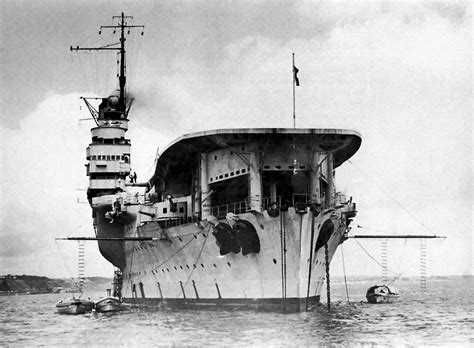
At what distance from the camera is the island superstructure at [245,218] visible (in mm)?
23547

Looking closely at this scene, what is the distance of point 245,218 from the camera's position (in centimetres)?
2400

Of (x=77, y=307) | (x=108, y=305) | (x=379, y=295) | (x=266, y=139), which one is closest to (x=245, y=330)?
(x=266, y=139)

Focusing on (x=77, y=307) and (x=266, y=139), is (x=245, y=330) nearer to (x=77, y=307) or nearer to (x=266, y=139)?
(x=266, y=139)

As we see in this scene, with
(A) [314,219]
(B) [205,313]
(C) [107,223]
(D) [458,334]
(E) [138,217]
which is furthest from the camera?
(C) [107,223]

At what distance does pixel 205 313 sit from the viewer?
25172 mm

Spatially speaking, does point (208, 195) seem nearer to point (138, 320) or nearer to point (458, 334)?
point (138, 320)

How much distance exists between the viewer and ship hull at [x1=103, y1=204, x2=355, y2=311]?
76.6 ft

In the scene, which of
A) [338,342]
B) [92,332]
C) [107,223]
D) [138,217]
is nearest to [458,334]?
[338,342]

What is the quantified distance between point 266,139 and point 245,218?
2986 mm

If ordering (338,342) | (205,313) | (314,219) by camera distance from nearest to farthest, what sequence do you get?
(338,342) < (314,219) < (205,313)

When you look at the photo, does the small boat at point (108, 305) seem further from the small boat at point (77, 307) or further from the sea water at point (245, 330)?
the sea water at point (245, 330)

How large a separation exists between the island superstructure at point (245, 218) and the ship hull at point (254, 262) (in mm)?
38

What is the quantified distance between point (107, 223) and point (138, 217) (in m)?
4.99

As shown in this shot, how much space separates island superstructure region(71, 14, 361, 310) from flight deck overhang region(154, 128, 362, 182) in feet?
0.13
